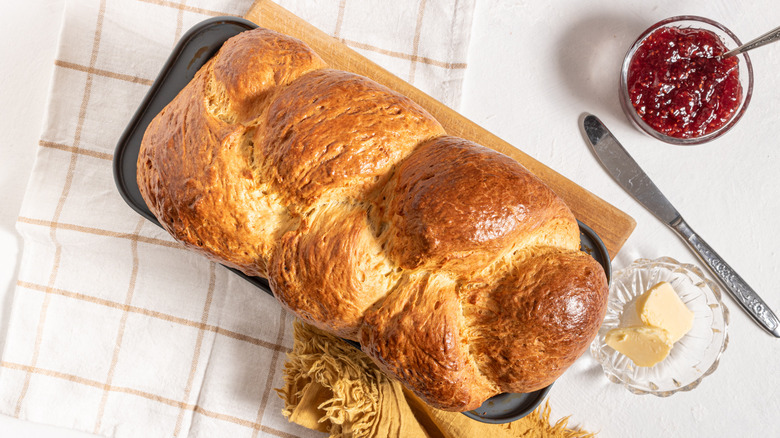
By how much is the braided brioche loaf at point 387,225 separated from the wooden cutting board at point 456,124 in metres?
0.49

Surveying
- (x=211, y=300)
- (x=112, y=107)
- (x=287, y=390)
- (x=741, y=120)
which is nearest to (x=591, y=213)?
(x=741, y=120)

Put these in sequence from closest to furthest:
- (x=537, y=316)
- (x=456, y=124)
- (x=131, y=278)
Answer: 1. (x=537, y=316)
2. (x=456, y=124)
3. (x=131, y=278)

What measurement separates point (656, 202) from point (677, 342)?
0.61m

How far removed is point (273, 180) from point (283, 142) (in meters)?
0.12

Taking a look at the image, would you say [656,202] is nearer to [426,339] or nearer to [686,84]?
[686,84]

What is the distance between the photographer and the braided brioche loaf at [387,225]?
154 cm

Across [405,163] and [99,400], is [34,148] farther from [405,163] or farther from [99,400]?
[405,163]

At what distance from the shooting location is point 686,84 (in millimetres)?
2115

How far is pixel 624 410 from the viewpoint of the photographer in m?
2.35

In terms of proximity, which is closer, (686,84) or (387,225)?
(387,225)

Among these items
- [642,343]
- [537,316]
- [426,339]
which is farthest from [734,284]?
[426,339]

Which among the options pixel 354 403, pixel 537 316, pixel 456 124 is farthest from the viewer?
pixel 456 124

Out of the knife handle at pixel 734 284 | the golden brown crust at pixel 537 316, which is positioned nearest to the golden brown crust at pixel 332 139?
the golden brown crust at pixel 537 316

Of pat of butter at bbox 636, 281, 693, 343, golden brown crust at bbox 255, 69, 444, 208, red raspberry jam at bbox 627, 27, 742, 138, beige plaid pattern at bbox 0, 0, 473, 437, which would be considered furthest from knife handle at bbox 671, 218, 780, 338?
golden brown crust at bbox 255, 69, 444, 208
